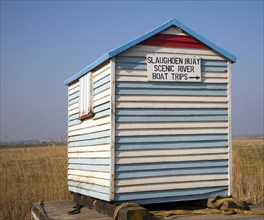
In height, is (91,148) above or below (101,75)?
below

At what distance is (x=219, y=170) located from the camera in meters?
7.00

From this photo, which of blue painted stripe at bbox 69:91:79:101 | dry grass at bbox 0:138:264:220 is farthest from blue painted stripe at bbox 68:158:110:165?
dry grass at bbox 0:138:264:220

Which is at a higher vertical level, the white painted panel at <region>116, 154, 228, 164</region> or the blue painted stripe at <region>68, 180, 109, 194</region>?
the white painted panel at <region>116, 154, 228, 164</region>

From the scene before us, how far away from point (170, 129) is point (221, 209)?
1485 millimetres

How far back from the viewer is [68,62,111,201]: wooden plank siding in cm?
646

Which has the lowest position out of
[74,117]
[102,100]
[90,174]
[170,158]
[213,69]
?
[90,174]

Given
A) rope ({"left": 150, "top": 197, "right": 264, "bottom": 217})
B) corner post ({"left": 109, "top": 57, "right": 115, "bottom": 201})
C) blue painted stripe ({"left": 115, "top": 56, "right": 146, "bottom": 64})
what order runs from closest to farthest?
corner post ({"left": 109, "top": 57, "right": 115, "bottom": 201}) < rope ({"left": 150, "top": 197, "right": 264, "bottom": 217}) < blue painted stripe ({"left": 115, "top": 56, "right": 146, "bottom": 64})

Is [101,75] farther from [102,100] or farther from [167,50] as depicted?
[167,50]

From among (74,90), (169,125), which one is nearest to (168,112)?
(169,125)

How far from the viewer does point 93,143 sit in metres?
7.10

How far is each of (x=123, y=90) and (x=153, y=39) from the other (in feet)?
3.39

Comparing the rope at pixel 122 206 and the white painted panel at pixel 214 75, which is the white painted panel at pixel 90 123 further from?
the white painted panel at pixel 214 75

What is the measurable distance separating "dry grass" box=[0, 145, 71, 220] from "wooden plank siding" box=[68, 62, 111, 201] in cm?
257

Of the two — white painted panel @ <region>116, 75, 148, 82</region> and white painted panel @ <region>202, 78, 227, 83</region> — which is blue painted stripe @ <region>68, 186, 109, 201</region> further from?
white painted panel @ <region>202, 78, 227, 83</region>
